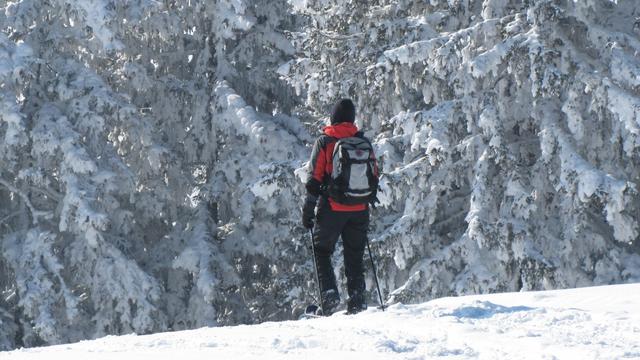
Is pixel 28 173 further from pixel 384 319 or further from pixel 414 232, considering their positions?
pixel 384 319

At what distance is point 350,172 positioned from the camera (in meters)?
8.37

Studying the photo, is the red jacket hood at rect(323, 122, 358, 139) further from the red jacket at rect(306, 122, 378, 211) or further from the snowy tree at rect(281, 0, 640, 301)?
the snowy tree at rect(281, 0, 640, 301)

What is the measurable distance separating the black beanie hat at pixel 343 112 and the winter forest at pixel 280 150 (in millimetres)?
6046

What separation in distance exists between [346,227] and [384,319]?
1.42 meters

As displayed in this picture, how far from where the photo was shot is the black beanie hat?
8.40m

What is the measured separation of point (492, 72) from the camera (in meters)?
14.9

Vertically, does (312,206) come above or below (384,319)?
above

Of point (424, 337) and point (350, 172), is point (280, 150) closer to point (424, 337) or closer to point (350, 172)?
point (350, 172)

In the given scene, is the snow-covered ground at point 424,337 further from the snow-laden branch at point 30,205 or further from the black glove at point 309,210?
the snow-laden branch at point 30,205

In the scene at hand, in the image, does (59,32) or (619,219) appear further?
(59,32)

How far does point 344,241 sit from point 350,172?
78cm

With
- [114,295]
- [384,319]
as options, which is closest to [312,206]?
[384,319]

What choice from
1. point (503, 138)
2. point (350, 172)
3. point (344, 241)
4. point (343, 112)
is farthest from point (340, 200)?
point (503, 138)

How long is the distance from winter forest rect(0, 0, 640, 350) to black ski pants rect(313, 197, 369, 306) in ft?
19.0
